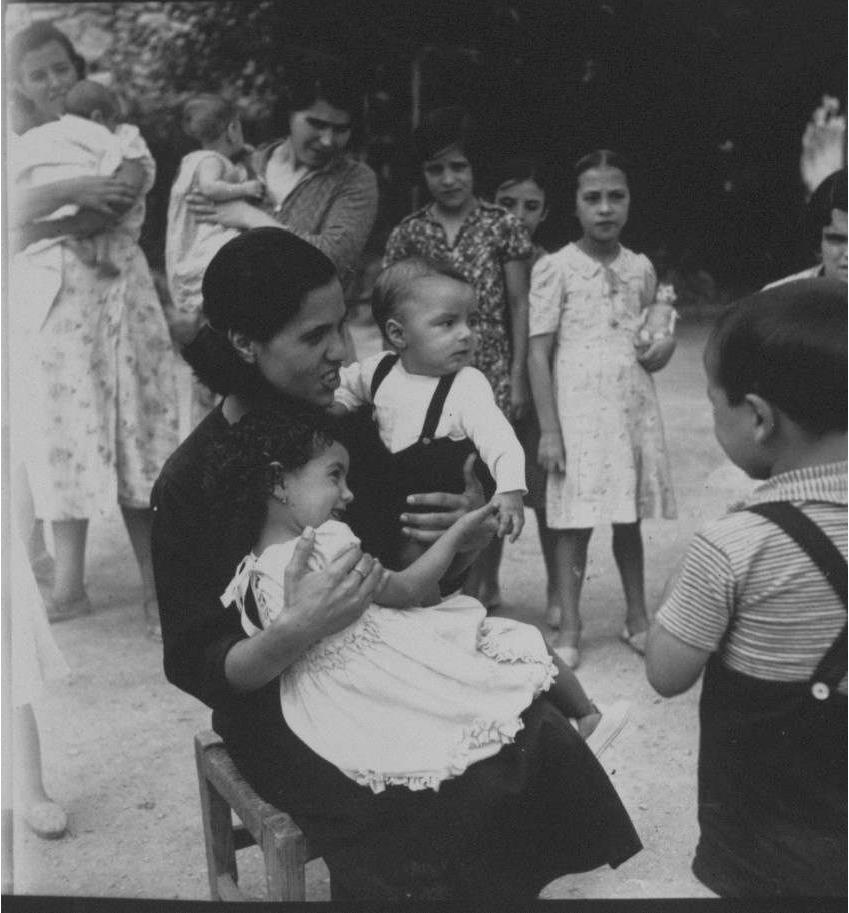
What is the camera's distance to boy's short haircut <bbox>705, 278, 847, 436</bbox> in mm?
1368

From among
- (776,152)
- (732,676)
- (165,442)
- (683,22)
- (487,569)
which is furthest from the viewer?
(165,442)

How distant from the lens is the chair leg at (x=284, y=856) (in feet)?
5.28

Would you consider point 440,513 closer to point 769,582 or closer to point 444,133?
point 769,582

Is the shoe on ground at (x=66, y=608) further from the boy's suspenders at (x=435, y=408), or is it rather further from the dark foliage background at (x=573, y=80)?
the boy's suspenders at (x=435, y=408)

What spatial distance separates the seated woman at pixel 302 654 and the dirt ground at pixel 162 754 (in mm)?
240

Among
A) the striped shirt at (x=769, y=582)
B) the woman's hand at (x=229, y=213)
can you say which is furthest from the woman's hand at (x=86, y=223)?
the striped shirt at (x=769, y=582)

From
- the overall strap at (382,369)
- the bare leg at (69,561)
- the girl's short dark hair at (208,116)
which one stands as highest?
the girl's short dark hair at (208,116)

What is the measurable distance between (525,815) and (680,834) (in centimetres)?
55

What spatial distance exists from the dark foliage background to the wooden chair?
1081mm

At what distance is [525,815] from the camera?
161 centimetres

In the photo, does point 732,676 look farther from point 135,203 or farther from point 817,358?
point 135,203

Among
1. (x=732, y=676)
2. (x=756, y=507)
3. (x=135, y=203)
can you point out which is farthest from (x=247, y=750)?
(x=135, y=203)

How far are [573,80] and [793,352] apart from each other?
2.81 feet

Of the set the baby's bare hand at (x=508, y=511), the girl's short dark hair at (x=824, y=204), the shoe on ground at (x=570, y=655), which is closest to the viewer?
the baby's bare hand at (x=508, y=511)
